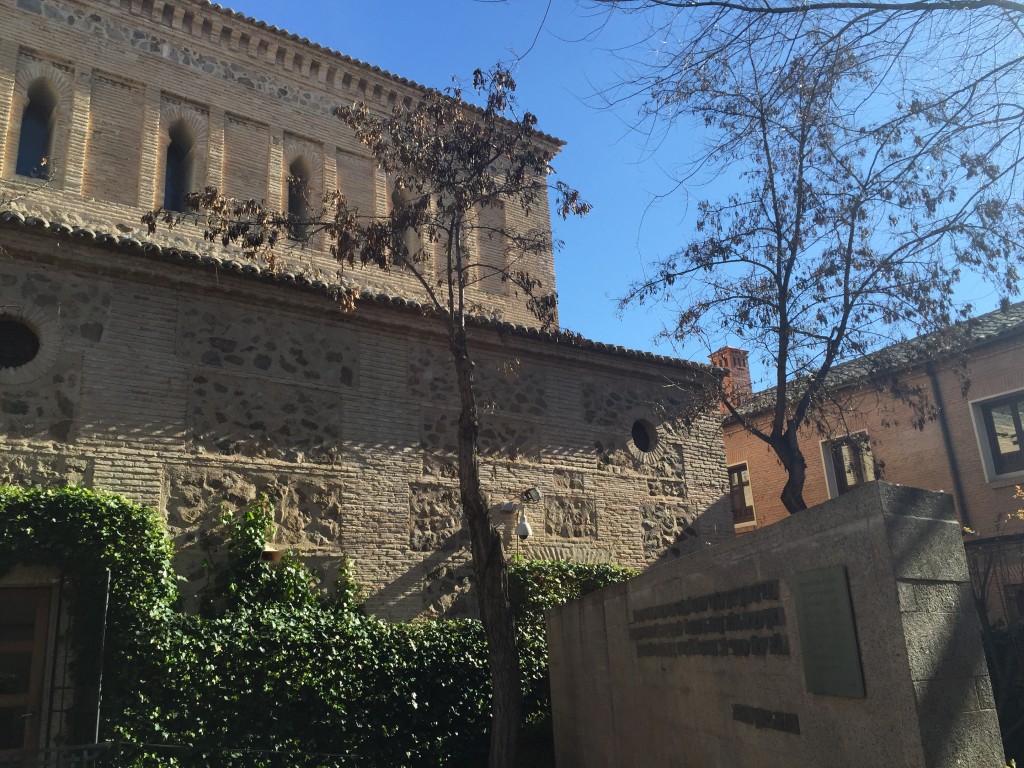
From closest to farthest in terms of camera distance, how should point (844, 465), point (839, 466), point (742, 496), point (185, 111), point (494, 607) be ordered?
point (494, 607) < point (185, 111) < point (844, 465) < point (839, 466) < point (742, 496)

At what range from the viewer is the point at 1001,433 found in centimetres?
1858

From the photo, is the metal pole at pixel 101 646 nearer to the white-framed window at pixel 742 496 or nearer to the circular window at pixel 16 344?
the circular window at pixel 16 344

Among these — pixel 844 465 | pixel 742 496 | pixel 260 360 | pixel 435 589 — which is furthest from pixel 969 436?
pixel 260 360

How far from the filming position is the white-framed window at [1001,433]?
18.2 meters

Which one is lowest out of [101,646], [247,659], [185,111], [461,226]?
[247,659]

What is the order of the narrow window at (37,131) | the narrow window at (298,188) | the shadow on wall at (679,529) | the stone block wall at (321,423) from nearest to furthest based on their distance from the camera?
1. the stone block wall at (321,423)
2. the narrow window at (37,131)
3. the shadow on wall at (679,529)
4. the narrow window at (298,188)

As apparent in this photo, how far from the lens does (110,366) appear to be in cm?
970

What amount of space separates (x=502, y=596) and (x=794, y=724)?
410cm

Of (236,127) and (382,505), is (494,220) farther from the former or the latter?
(382,505)

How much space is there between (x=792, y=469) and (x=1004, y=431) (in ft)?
34.9

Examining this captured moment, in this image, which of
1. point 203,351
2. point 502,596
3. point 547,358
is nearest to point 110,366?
point 203,351

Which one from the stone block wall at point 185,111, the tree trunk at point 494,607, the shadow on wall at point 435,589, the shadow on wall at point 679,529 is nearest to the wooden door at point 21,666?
the shadow on wall at point 435,589

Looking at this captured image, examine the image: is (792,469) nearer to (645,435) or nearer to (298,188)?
(645,435)

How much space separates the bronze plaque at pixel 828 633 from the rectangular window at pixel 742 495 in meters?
18.8
